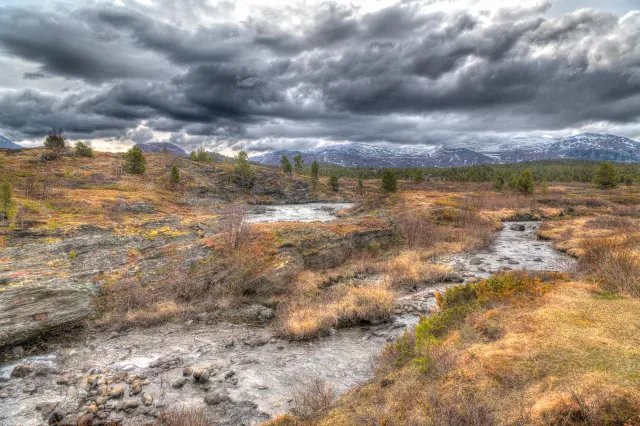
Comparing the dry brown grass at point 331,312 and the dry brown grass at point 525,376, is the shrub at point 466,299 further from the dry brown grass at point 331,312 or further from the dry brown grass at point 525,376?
the dry brown grass at point 331,312

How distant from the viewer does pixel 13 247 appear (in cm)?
2577

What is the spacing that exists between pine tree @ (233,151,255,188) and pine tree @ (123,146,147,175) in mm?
34396

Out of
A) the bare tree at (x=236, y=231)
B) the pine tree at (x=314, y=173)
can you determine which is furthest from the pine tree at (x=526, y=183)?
the bare tree at (x=236, y=231)

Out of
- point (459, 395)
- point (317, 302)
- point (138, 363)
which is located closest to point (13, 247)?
point (138, 363)

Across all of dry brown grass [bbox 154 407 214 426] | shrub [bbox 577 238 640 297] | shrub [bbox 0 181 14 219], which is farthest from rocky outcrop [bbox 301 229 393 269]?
shrub [bbox 0 181 14 219]

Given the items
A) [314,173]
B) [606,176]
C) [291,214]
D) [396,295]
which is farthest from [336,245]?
[606,176]

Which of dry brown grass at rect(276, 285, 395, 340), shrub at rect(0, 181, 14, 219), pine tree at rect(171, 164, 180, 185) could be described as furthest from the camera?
pine tree at rect(171, 164, 180, 185)

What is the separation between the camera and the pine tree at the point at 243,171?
12029 centimetres

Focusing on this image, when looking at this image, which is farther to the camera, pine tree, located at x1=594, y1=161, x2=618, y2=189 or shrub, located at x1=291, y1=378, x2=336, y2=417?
pine tree, located at x1=594, y1=161, x2=618, y2=189

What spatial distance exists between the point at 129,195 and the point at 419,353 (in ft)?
222

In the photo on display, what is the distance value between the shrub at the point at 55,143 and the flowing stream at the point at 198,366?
103m

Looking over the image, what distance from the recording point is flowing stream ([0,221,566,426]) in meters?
11.6

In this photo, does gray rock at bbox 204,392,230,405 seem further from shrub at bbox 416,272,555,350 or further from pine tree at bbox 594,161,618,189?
pine tree at bbox 594,161,618,189

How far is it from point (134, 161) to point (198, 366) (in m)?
92.4
